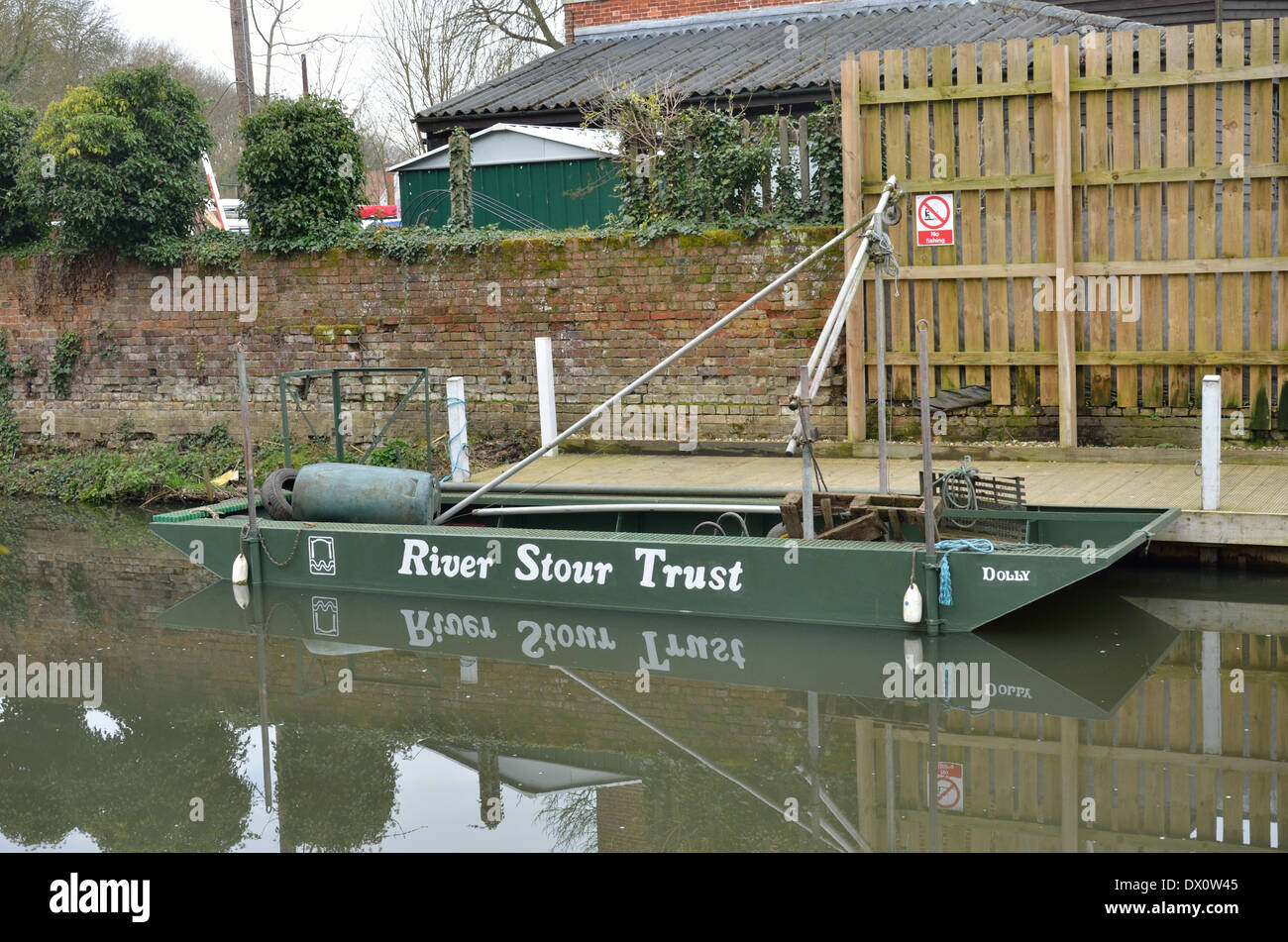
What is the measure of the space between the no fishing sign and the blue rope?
451cm

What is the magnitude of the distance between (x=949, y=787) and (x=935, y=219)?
23.0ft

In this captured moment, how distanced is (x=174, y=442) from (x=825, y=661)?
33.9 feet

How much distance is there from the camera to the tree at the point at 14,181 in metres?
17.0

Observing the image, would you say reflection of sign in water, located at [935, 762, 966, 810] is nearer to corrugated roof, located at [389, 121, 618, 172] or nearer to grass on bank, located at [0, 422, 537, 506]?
grass on bank, located at [0, 422, 537, 506]

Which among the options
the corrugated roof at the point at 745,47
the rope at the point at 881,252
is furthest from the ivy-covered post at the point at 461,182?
the rope at the point at 881,252

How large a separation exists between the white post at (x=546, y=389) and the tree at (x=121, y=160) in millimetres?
5565

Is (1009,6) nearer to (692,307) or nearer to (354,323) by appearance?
(692,307)

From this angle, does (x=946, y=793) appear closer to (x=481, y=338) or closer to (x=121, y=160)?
(x=481, y=338)

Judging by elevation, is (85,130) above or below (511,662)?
above

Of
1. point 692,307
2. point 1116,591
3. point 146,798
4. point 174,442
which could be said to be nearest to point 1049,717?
point 1116,591

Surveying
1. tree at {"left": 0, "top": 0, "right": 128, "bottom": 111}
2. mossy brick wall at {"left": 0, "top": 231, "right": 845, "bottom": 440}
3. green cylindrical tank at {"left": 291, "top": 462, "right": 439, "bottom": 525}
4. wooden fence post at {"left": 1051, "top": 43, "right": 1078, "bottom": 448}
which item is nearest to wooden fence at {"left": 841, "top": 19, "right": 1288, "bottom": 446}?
wooden fence post at {"left": 1051, "top": 43, "right": 1078, "bottom": 448}

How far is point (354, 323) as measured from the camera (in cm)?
1502

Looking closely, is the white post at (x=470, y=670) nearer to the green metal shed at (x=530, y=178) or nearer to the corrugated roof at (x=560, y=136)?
the corrugated roof at (x=560, y=136)

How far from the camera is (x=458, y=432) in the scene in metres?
13.0
